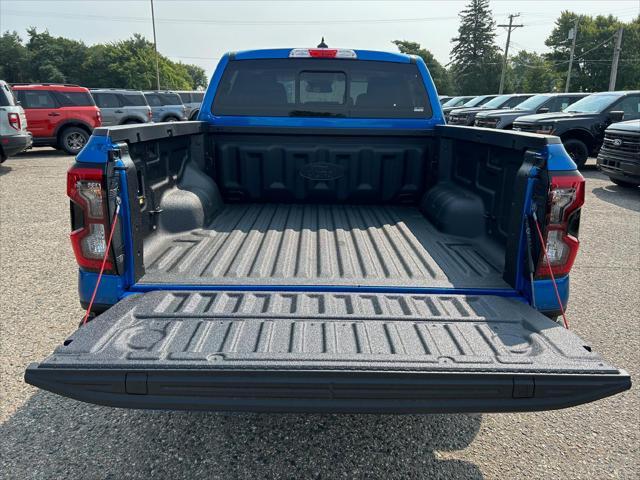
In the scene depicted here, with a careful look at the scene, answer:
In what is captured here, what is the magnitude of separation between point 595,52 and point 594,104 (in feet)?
201

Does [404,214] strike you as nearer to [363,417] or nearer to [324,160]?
[324,160]

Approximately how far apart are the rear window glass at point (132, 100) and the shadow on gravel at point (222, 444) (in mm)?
17169

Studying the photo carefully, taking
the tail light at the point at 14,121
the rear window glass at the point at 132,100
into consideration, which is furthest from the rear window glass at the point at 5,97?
the rear window glass at the point at 132,100

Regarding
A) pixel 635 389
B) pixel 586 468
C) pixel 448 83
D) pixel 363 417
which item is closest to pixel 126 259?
pixel 363 417

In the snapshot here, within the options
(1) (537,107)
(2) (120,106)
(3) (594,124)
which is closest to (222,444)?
(3) (594,124)

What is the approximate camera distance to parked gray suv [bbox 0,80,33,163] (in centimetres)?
1073

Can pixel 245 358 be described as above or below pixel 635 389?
above

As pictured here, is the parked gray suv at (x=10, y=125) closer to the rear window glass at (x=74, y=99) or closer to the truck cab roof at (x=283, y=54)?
the rear window glass at (x=74, y=99)

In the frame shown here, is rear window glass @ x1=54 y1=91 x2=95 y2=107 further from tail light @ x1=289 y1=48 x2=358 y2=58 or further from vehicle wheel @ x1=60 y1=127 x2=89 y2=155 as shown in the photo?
tail light @ x1=289 y1=48 x2=358 y2=58

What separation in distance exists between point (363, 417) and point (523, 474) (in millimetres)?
894

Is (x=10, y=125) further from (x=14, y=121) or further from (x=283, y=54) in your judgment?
(x=283, y=54)

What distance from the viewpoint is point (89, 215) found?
7.57 feet

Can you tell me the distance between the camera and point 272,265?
285cm

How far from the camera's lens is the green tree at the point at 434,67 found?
252 ft
